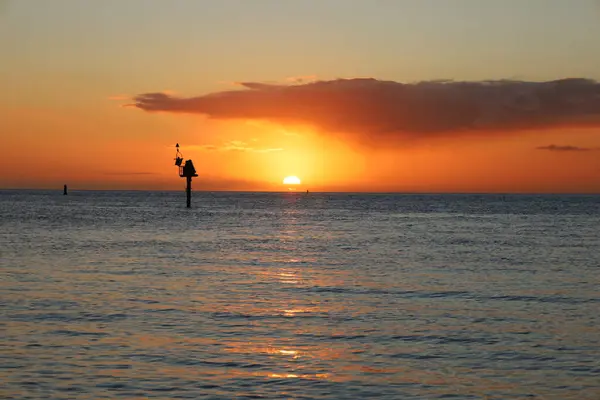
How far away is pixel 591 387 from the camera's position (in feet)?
48.6

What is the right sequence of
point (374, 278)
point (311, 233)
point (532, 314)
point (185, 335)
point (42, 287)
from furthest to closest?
point (311, 233) < point (374, 278) < point (42, 287) < point (532, 314) < point (185, 335)

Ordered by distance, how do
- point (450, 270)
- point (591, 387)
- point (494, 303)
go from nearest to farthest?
point (591, 387) → point (494, 303) → point (450, 270)

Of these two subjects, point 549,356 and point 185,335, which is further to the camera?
point 185,335

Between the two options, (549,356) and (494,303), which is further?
(494,303)

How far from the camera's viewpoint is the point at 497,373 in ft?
52.1

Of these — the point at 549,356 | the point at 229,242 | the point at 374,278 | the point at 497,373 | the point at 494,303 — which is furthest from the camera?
the point at 229,242

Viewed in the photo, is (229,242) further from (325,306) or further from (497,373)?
(497,373)

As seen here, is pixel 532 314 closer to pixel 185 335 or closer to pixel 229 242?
pixel 185 335

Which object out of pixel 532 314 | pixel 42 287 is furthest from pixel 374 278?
pixel 42 287

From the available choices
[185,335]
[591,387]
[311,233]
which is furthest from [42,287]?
[311,233]

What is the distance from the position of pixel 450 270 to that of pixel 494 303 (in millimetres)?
11008

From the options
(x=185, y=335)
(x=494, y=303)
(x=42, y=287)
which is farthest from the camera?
(x=42, y=287)

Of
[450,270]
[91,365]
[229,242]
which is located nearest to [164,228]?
[229,242]

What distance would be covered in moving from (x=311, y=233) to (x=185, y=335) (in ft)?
168
